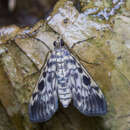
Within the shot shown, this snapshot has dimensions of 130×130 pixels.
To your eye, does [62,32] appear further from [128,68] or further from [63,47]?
[128,68]

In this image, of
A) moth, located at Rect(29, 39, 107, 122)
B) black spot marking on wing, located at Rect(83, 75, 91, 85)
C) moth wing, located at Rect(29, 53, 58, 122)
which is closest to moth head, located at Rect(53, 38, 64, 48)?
moth, located at Rect(29, 39, 107, 122)

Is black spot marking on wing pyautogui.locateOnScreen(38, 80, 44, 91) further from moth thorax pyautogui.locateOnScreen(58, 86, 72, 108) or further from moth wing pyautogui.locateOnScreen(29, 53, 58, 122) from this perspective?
moth thorax pyautogui.locateOnScreen(58, 86, 72, 108)

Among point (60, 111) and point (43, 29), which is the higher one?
point (43, 29)

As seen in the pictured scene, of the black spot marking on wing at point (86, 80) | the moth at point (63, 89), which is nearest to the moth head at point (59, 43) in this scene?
the moth at point (63, 89)

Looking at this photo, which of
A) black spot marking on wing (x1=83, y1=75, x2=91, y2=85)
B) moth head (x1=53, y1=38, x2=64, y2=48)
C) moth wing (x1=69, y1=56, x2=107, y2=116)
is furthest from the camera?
moth head (x1=53, y1=38, x2=64, y2=48)

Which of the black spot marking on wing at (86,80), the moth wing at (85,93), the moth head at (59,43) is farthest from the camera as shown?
the moth head at (59,43)

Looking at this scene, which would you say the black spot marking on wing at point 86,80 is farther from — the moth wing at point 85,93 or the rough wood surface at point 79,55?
the rough wood surface at point 79,55

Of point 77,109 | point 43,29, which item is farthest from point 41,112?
point 43,29

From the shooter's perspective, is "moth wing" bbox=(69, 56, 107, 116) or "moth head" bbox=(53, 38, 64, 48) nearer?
"moth wing" bbox=(69, 56, 107, 116)
